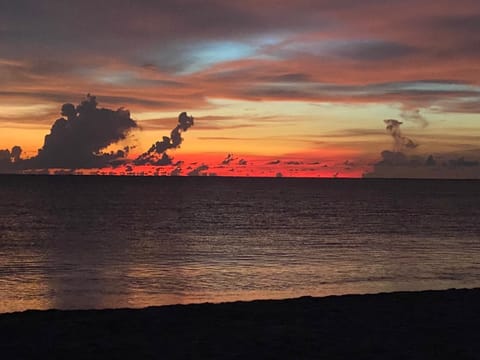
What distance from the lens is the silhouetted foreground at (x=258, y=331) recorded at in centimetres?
1135

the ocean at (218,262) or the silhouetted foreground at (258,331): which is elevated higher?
the silhouetted foreground at (258,331)

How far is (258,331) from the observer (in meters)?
13.1

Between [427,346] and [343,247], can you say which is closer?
[427,346]

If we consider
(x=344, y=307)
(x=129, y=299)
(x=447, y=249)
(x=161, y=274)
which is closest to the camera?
(x=344, y=307)

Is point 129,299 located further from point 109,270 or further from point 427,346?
point 427,346

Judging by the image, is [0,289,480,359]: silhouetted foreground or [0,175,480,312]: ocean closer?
[0,289,480,359]: silhouetted foreground

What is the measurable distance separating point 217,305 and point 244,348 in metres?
4.29

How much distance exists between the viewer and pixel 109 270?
30.2 meters

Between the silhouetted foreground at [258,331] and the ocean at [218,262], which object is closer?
the silhouetted foreground at [258,331]

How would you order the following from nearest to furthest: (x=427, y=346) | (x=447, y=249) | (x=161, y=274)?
(x=427, y=346) < (x=161, y=274) < (x=447, y=249)

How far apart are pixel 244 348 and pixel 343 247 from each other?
31461 millimetres

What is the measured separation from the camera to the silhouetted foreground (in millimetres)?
11352

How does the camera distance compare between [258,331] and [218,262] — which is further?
[218,262]

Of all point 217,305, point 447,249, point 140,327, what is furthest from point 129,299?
point 447,249
